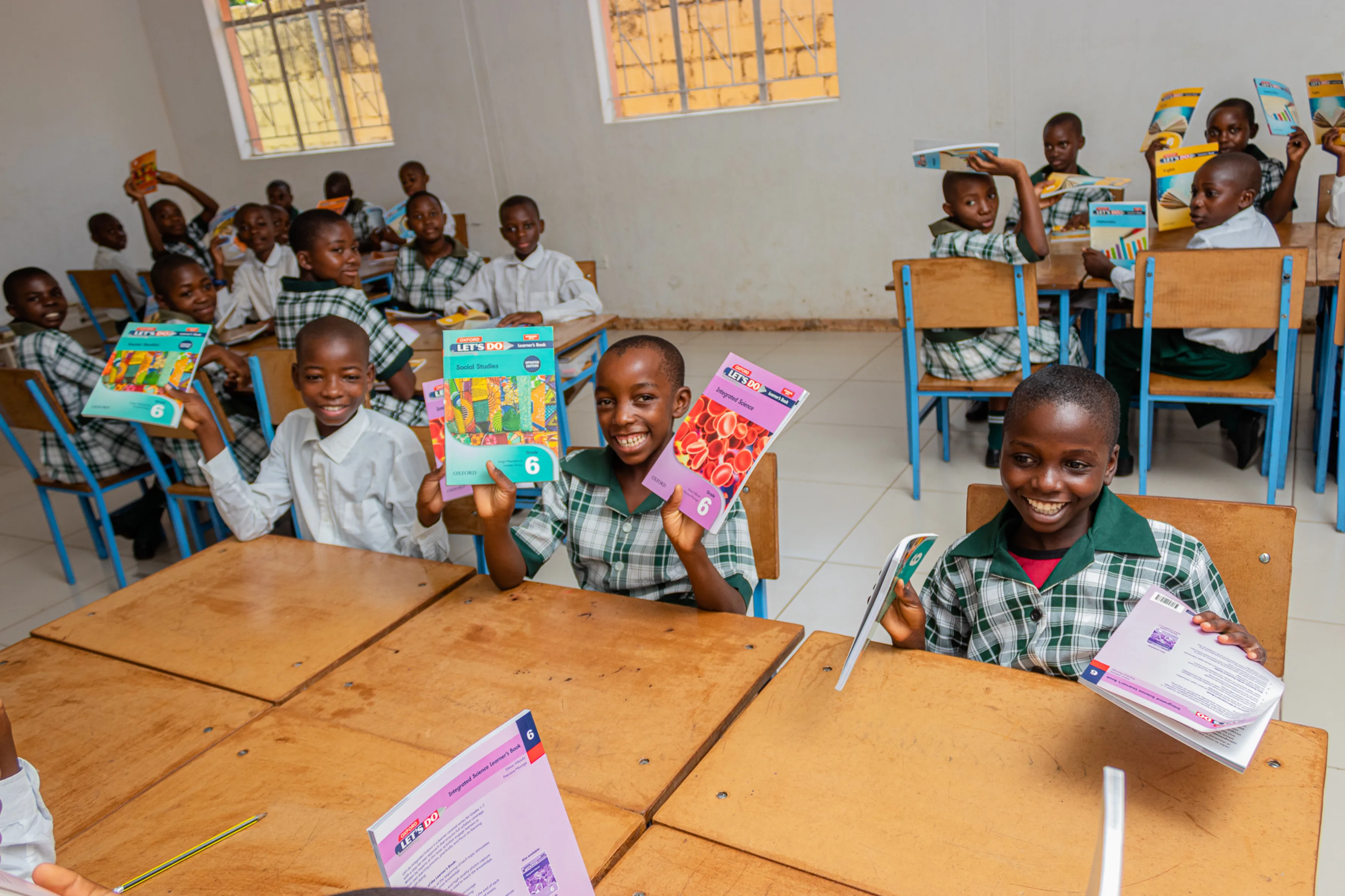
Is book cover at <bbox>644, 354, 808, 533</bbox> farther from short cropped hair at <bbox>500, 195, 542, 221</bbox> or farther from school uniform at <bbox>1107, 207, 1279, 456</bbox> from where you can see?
short cropped hair at <bbox>500, 195, 542, 221</bbox>

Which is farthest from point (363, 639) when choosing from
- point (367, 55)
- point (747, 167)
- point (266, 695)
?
point (367, 55)

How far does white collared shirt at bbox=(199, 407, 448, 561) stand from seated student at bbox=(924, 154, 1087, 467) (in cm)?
192

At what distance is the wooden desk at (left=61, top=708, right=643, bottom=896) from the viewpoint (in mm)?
996

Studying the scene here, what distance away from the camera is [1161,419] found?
149 inches

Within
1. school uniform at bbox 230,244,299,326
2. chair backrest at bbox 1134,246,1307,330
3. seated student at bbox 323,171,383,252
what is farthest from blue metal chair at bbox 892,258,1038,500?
seated student at bbox 323,171,383,252

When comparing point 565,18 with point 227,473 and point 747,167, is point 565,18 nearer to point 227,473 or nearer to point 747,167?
point 747,167

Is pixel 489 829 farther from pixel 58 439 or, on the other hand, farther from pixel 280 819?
pixel 58 439

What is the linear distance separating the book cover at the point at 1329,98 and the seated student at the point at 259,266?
4492 millimetres

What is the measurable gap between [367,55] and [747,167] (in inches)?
120

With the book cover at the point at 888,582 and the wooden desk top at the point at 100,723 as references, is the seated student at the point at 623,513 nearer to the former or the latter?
the book cover at the point at 888,582

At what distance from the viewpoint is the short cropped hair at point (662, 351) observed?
1.60m

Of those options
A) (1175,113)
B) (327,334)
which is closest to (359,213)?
(327,334)

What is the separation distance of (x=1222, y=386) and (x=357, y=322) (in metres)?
2.69

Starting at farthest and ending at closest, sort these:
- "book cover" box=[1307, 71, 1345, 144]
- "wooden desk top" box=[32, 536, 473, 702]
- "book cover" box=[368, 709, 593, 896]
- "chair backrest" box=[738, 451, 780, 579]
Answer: "book cover" box=[1307, 71, 1345, 144] → "chair backrest" box=[738, 451, 780, 579] → "wooden desk top" box=[32, 536, 473, 702] → "book cover" box=[368, 709, 593, 896]
